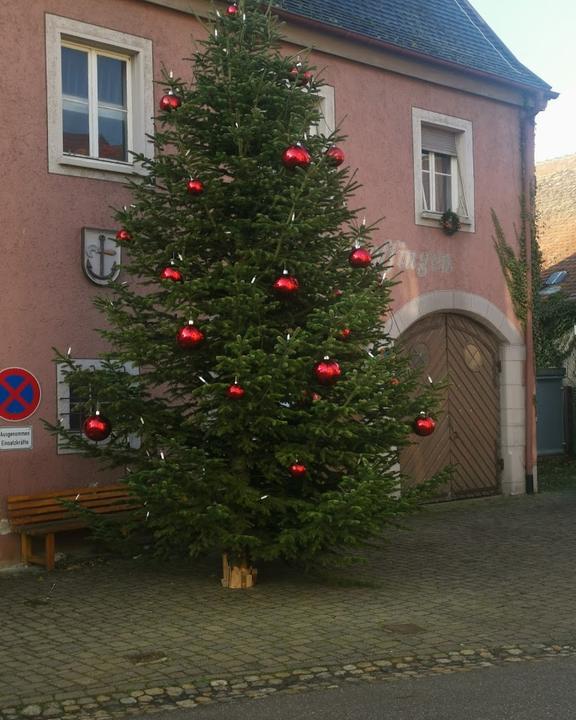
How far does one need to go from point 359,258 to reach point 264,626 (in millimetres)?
3107

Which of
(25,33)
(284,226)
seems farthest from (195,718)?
(25,33)

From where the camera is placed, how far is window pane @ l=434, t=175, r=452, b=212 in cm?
1521

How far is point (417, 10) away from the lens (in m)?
15.8

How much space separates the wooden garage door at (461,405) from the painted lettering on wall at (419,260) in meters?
0.71

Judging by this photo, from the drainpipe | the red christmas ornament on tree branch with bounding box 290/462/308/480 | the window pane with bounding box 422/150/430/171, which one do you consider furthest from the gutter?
the red christmas ornament on tree branch with bounding box 290/462/308/480

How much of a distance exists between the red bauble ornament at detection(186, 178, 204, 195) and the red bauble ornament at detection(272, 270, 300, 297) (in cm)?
98

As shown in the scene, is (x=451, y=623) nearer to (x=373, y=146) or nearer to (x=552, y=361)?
(x=373, y=146)

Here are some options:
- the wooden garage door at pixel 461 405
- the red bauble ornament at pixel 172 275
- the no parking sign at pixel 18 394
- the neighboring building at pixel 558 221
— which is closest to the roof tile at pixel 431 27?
the wooden garage door at pixel 461 405

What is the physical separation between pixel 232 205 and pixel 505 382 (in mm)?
8231

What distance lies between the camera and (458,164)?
15.5m

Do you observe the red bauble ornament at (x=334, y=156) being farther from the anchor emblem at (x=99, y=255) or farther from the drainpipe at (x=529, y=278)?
the drainpipe at (x=529, y=278)

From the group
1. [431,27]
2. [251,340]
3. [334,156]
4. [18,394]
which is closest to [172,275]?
[251,340]

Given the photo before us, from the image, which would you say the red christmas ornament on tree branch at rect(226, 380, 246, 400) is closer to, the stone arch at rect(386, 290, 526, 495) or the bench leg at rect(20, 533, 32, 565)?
the bench leg at rect(20, 533, 32, 565)

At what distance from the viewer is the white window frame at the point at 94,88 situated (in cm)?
1065
